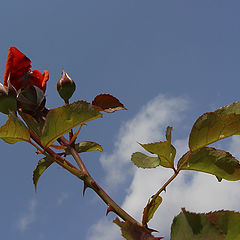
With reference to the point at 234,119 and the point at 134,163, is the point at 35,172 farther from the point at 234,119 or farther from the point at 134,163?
the point at 234,119

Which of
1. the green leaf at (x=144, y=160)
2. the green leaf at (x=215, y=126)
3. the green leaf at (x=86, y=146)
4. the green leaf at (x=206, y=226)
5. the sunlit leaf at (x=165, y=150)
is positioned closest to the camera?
the green leaf at (x=206, y=226)

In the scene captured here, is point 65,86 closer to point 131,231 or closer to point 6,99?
point 6,99

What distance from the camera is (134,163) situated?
133cm

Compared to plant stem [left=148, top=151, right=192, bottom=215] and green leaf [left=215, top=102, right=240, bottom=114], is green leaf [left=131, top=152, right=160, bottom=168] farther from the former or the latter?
green leaf [left=215, top=102, right=240, bottom=114]

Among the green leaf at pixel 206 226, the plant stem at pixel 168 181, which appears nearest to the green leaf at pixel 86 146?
the plant stem at pixel 168 181

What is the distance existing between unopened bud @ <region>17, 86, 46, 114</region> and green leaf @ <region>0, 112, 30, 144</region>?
212 millimetres

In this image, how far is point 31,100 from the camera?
1471 mm

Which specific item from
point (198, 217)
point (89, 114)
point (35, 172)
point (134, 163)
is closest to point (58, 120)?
point (89, 114)

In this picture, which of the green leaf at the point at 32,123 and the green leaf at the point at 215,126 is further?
the green leaf at the point at 32,123

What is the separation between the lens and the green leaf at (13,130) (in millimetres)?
1209

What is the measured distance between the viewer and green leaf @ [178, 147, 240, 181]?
3.81 ft

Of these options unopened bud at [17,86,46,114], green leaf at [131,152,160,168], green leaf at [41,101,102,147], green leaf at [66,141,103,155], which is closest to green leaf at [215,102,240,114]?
green leaf at [131,152,160,168]

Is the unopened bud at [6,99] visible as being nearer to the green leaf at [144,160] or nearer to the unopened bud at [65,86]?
the unopened bud at [65,86]

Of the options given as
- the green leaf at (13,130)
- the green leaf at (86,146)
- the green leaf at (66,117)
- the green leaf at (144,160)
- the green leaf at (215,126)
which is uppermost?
the green leaf at (86,146)
